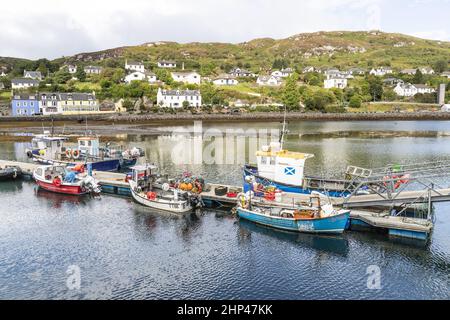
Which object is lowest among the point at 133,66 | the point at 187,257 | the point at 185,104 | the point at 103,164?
the point at 187,257

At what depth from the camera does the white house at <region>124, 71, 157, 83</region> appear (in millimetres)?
117375

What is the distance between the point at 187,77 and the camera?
405 ft

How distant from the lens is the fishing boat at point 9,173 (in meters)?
37.3

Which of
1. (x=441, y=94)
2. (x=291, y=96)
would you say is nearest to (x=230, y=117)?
(x=291, y=96)

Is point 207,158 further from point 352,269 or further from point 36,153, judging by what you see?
point 352,269

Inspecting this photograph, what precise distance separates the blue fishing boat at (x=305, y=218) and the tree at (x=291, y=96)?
85.8 metres

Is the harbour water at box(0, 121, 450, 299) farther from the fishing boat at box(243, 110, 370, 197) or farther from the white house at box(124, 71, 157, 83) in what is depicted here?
the white house at box(124, 71, 157, 83)

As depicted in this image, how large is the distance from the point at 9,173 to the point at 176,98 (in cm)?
6904

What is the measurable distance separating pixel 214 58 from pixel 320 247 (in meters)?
175

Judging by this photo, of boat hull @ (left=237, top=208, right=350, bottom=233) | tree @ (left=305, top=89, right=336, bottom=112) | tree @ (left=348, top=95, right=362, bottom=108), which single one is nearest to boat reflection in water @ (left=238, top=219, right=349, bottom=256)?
boat hull @ (left=237, top=208, right=350, bottom=233)

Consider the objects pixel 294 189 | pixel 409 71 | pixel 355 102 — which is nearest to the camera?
pixel 294 189

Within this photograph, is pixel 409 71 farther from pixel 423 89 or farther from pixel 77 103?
pixel 77 103

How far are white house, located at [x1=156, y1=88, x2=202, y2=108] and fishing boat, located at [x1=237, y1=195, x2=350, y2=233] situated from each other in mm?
81192
